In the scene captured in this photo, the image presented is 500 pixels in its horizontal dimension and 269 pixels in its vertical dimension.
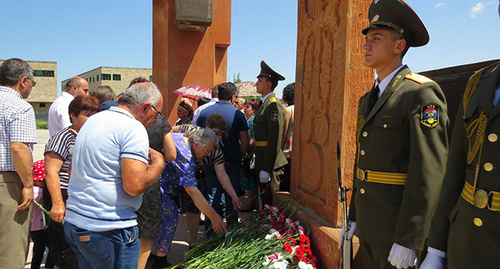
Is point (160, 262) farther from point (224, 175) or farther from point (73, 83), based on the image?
point (73, 83)

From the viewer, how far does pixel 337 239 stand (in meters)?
2.86

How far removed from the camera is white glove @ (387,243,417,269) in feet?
6.32

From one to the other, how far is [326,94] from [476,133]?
1964mm

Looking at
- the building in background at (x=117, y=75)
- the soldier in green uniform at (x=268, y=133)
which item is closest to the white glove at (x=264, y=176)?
the soldier in green uniform at (x=268, y=133)

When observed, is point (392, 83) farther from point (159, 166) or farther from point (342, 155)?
point (159, 166)

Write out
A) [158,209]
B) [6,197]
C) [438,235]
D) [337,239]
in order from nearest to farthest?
[438,235]
[337,239]
[6,197]
[158,209]

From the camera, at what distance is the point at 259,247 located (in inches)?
127

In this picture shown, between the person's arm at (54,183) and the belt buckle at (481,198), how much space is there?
2796 mm

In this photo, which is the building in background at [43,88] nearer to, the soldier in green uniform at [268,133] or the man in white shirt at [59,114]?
the man in white shirt at [59,114]

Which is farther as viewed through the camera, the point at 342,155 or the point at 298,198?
the point at 298,198

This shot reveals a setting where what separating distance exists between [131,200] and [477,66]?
2440mm

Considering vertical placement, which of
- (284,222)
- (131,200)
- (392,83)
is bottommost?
(284,222)

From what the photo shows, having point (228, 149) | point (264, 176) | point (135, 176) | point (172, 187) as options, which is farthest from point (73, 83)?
point (135, 176)

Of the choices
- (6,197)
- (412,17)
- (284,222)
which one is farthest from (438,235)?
(6,197)
